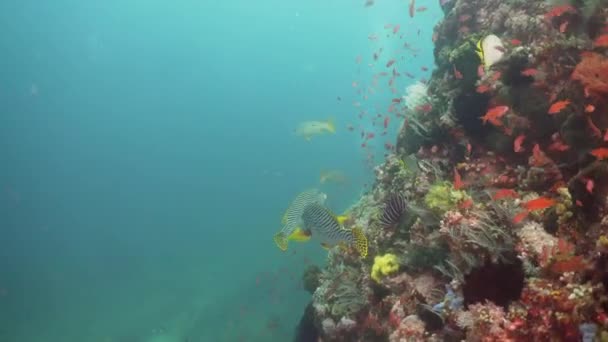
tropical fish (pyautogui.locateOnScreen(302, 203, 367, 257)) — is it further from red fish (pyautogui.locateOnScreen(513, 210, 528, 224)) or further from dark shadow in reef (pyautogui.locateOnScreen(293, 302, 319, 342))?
dark shadow in reef (pyautogui.locateOnScreen(293, 302, 319, 342))

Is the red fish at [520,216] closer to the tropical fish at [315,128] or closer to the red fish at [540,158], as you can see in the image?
the red fish at [540,158]

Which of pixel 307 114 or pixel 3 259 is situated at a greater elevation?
pixel 307 114

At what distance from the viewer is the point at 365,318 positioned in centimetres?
548

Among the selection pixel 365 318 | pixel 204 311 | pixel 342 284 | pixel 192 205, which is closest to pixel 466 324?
pixel 365 318

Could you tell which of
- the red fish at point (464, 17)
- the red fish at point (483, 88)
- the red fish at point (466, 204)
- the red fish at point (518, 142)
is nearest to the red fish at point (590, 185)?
the red fish at point (466, 204)

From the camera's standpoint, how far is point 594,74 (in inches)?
138

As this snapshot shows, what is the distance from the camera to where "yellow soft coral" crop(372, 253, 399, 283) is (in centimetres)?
500

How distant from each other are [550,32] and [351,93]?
103437 millimetres

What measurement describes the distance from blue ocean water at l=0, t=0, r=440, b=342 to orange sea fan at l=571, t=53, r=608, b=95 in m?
11.7

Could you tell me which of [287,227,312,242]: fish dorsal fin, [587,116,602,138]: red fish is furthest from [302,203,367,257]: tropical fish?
[587,116,602,138]: red fish

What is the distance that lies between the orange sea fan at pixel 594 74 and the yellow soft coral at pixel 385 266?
280 centimetres

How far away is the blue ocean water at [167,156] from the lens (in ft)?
90.2

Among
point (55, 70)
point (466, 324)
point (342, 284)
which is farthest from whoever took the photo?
point (55, 70)

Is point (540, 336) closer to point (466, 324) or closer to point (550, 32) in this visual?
point (466, 324)
